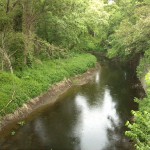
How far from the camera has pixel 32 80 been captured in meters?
29.4

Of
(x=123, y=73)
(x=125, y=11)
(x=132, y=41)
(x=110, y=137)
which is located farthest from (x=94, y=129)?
(x=125, y=11)

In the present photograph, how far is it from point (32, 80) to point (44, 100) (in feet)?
8.20

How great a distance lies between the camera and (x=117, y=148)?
20000mm

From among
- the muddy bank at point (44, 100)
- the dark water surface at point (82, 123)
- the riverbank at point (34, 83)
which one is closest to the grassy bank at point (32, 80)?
the riverbank at point (34, 83)

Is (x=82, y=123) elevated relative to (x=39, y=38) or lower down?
lower down

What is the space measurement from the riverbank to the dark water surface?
1432 mm

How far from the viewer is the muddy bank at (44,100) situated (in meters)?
23.3

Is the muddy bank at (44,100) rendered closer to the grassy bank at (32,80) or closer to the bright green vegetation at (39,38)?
the grassy bank at (32,80)

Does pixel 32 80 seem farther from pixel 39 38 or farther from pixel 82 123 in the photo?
pixel 82 123

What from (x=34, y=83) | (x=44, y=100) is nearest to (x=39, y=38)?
(x=34, y=83)

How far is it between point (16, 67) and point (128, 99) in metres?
12.1

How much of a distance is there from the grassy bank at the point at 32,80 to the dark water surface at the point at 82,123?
6.74 feet

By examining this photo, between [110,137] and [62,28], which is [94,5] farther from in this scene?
[110,137]

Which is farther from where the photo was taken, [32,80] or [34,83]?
[32,80]
